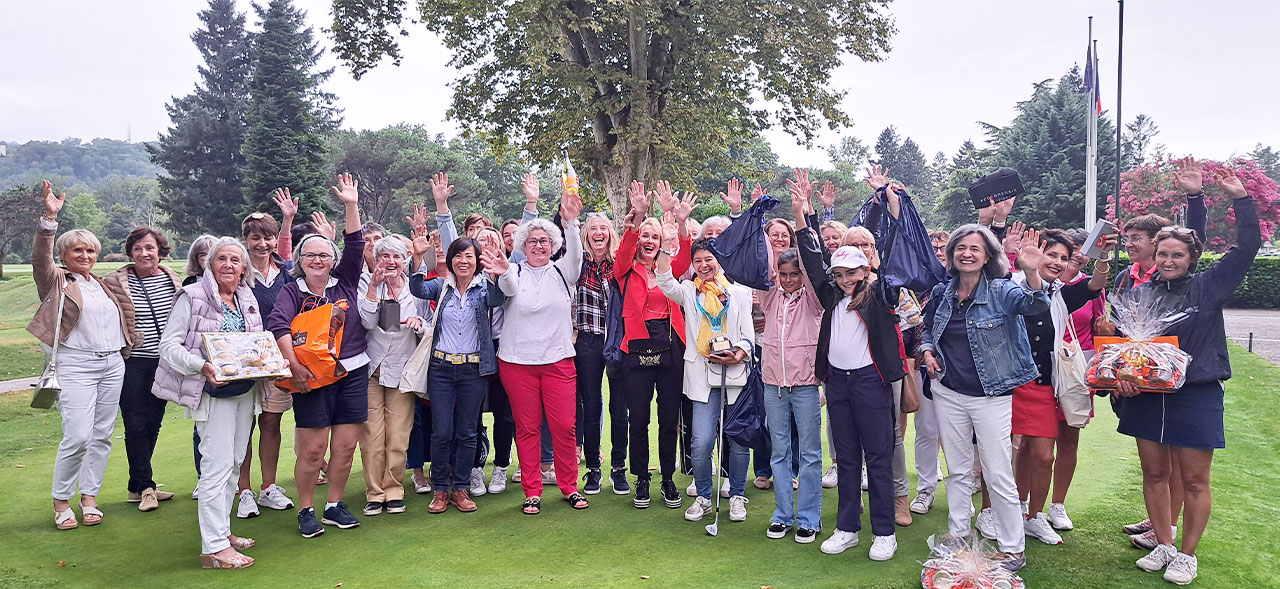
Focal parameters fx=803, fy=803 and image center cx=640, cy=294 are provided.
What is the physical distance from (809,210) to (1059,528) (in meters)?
2.45

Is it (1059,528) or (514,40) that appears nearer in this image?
(1059,528)

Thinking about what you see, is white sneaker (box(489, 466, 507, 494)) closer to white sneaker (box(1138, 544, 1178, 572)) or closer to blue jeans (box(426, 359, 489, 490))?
blue jeans (box(426, 359, 489, 490))

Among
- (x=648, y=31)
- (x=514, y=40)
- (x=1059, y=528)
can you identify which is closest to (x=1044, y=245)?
(x=1059, y=528)

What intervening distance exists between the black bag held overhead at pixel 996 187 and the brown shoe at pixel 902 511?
1.91 meters

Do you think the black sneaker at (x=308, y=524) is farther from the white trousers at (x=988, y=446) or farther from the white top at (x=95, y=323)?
the white trousers at (x=988, y=446)

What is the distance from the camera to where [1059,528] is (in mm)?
4816

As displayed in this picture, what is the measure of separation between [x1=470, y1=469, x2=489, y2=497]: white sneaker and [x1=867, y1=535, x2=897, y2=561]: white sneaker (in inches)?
110

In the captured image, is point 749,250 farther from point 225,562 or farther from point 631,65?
point 631,65

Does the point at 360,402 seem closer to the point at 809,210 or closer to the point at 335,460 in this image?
the point at 335,460

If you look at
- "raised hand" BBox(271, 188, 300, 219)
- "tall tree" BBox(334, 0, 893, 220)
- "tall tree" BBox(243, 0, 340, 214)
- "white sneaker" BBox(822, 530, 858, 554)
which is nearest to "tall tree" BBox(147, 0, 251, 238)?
"tall tree" BBox(243, 0, 340, 214)

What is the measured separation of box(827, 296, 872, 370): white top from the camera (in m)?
4.39

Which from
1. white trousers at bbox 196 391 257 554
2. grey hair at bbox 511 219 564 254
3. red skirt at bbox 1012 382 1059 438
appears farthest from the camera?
grey hair at bbox 511 219 564 254

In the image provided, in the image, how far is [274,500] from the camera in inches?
217

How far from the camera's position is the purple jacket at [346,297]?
15.3ft
